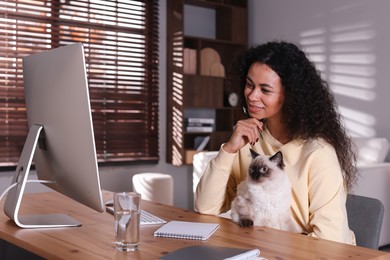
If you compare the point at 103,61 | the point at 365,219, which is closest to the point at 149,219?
the point at 365,219

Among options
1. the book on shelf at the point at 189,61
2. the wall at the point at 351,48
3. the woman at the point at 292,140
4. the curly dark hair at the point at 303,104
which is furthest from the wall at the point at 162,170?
the curly dark hair at the point at 303,104

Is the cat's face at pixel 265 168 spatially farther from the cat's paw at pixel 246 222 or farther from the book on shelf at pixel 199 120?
the book on shelf at pixel 199 120

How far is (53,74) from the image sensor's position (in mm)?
1403

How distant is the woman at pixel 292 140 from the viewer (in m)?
1.64

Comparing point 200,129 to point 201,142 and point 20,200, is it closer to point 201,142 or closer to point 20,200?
point 201,142

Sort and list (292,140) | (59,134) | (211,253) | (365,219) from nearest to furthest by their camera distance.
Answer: (211,253), (59,134), (365,219), (292,140)

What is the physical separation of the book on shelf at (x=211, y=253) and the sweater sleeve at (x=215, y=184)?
570mm

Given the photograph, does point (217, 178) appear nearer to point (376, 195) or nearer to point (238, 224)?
point (238, 224)

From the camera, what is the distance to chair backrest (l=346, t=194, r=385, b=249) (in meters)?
1.61

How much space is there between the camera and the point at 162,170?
208 inches

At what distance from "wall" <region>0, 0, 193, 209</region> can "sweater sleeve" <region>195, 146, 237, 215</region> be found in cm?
320

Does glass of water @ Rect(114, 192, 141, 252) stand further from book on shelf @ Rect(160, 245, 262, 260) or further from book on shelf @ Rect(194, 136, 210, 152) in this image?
book on shelf @ Rect(194, 136, 210, 152)

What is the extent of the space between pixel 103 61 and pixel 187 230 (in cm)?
371

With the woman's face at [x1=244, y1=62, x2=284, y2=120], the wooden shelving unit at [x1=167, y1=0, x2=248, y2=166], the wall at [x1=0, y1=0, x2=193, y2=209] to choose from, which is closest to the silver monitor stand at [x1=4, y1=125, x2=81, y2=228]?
the woman's face at [x1=244, y1=62, x2=284, y2=120]
